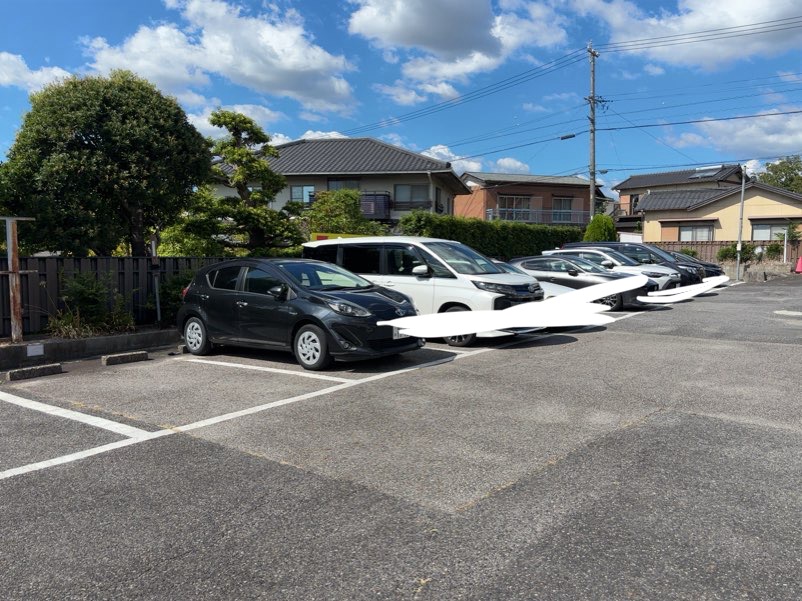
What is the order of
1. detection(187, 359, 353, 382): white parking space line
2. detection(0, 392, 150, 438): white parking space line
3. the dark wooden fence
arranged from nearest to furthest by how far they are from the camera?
detection(0, 392, 150, 438): white parking space line
detection(187, 359, 353, 382): white parking space line
the dark wooden fence

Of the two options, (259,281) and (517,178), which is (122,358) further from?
(517,178)

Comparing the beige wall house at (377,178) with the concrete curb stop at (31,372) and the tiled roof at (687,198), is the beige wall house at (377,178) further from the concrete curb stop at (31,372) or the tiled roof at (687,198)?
the concrete curb stop at (31,372)

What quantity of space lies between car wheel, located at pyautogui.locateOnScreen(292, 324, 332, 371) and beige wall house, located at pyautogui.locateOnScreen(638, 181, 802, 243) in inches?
1422

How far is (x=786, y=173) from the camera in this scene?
60.9 metres

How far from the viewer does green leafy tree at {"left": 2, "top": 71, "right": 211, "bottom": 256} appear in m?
9.30

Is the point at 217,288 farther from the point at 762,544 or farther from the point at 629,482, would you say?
the point at 762,544

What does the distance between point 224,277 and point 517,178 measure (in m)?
43.9

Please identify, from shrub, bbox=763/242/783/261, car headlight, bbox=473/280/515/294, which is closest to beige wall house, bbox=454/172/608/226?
shrub, bbox=763/242/783/261

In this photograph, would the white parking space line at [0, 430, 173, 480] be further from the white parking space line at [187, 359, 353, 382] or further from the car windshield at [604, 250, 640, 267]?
the car windshield at [604, 250, 640, 267]

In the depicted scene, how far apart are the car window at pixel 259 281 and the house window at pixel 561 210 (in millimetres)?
39609

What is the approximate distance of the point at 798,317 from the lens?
1231 centimetres

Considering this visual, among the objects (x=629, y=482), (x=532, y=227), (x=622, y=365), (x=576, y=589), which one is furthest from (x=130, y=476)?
(x=532, y=227)

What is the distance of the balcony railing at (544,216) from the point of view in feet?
146

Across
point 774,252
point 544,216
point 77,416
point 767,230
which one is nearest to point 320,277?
point 77,416
